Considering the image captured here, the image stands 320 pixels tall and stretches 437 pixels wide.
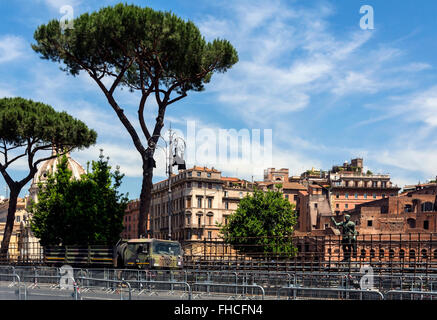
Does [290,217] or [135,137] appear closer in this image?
[135,137]

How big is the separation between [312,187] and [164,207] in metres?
28.4

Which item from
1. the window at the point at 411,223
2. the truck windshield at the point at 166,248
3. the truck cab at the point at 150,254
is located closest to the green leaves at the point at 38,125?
the truck cab at the point at 150,254

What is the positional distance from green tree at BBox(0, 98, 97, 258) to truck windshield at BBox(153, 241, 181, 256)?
1773 cm

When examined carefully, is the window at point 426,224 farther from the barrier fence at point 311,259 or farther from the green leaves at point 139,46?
the green leaves at point 139,46

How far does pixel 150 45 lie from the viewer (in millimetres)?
31875

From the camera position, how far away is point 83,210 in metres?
41.5

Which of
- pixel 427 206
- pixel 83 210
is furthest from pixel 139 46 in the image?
pixel 427 206

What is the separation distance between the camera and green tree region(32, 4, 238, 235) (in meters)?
31.4

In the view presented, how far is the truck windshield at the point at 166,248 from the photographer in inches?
1125

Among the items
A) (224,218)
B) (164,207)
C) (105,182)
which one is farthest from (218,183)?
(105,182)

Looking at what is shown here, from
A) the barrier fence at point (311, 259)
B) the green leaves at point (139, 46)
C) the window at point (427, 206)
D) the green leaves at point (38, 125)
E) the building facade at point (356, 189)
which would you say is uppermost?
the green leaves at point (139, 46)

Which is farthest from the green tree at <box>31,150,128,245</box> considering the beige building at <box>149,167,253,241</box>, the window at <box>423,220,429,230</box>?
the beige building at <box>149,167,253,241</box>

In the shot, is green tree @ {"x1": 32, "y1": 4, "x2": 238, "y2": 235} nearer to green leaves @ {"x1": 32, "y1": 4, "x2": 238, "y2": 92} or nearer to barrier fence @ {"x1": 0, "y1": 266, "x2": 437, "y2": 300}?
green leaves @ {"x1": 32, "y1": 4, "x2": 238, "y2": 92}

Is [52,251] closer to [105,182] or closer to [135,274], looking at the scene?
[105,182]
